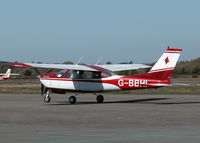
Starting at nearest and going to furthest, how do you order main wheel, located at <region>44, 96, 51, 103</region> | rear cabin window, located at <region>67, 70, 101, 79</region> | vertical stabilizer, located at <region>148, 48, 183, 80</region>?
vertical stabilizer, located at <region>148, 48, 183, 80</region>
rear cabin window, located at <region>67, 70, 101, 79</region>
main wheel, located at <region>44, 96, 51, 103</region>

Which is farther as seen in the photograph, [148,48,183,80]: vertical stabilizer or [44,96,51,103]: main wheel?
[44,96,51,103]: main wheel

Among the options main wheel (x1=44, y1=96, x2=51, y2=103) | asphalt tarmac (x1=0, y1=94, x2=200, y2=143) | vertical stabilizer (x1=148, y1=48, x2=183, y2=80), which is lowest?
asphalt tarmac (x1=0, y1=94, x2=200, y2=143)

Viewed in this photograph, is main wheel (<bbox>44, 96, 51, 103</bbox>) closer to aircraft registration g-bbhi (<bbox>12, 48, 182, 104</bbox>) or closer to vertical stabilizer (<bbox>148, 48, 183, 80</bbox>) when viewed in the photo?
aircraft registration g-bbhi (<bbox>12, 48, 182, 104</bbox>)

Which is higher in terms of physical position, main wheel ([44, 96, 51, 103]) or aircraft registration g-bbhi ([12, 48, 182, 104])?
aircraft registration g-bbhi ([12, 48, 182, 104])

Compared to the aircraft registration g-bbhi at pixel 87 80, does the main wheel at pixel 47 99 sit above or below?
below

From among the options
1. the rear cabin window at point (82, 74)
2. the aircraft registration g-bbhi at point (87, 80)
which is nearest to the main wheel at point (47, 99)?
the aircraft registration g-bbhi at point (87, 80)

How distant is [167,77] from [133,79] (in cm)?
186

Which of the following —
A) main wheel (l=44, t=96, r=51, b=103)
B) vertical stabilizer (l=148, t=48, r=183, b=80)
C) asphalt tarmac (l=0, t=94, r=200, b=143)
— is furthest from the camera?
main wheel (l=44, t=96, r=51, b=103)

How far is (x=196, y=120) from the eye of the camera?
635 inches

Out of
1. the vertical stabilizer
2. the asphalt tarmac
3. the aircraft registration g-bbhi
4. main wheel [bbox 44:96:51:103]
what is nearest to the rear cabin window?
the aircraft registration g-bbhi

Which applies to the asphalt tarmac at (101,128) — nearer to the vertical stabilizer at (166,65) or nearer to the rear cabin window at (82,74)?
the vertical stabilizer at (166,65)

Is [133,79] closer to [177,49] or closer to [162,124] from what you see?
[177,49]

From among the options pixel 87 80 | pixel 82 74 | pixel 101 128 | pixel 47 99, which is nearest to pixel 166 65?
pixel 87 80

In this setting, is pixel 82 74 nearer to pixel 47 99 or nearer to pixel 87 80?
pixel 87 80
